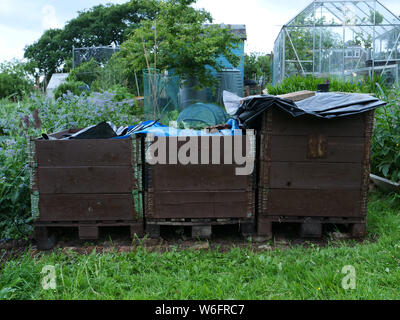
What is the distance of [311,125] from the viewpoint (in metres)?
3.38

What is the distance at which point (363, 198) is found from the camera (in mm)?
3439

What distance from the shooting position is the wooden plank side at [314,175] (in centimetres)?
342

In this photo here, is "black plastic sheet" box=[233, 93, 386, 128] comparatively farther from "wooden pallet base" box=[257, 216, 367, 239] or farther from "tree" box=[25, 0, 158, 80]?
"tree" box=[25, 0, 158, 80]

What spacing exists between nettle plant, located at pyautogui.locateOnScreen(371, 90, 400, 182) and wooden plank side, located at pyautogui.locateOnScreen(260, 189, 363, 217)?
3.82 ft

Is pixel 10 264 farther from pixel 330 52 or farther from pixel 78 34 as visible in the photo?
pixel 78 34

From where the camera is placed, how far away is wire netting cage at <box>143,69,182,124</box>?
7965 millimetres

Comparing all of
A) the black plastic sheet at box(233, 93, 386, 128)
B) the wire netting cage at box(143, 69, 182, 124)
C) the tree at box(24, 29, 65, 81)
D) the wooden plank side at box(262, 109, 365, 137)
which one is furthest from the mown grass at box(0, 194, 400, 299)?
the tree at box(24, 29, 65, 81)

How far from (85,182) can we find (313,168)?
6.93 feet

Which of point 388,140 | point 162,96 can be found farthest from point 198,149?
point 162,96

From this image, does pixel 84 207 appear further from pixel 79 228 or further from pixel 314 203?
pixel 314 203

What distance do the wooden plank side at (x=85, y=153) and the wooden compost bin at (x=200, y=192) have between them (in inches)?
9.6

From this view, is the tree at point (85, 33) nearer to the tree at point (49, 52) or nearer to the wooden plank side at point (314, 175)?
A: the tree at point (49, 52)

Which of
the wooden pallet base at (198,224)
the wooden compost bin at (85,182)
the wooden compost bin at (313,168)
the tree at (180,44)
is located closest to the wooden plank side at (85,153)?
the wooden compost bin at (85,182)

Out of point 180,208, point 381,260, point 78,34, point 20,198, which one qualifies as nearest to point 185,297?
point 180,208
